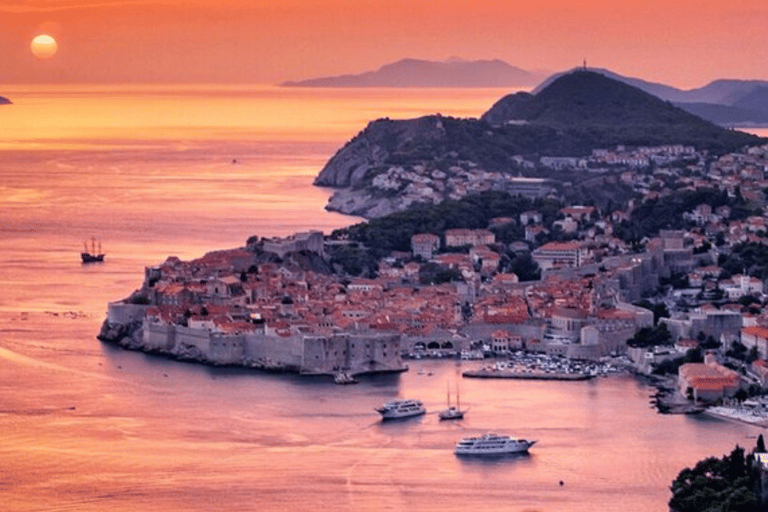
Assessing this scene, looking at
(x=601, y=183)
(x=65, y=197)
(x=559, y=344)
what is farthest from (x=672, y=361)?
(x=65, y=197)

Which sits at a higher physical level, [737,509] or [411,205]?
[411,205]

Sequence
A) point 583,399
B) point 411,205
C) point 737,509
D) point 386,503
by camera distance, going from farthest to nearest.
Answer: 1. point 411,205
2. point 583,399
3. point 386,503
4. point 737,509

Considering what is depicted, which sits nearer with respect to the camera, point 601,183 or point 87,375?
point 87,375

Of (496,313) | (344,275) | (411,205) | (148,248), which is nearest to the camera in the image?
(496,313)

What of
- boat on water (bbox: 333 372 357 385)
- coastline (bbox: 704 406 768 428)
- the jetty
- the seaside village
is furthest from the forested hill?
coastline (bbox: 704 406 768 428)

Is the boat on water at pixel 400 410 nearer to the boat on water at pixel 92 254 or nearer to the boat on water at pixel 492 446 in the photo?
the boat on water at pixel 492 446

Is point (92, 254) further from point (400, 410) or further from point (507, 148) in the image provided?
point (507, 148)

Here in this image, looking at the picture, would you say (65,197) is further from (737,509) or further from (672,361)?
(737,509)

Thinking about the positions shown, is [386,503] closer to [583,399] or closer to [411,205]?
[583,399]
